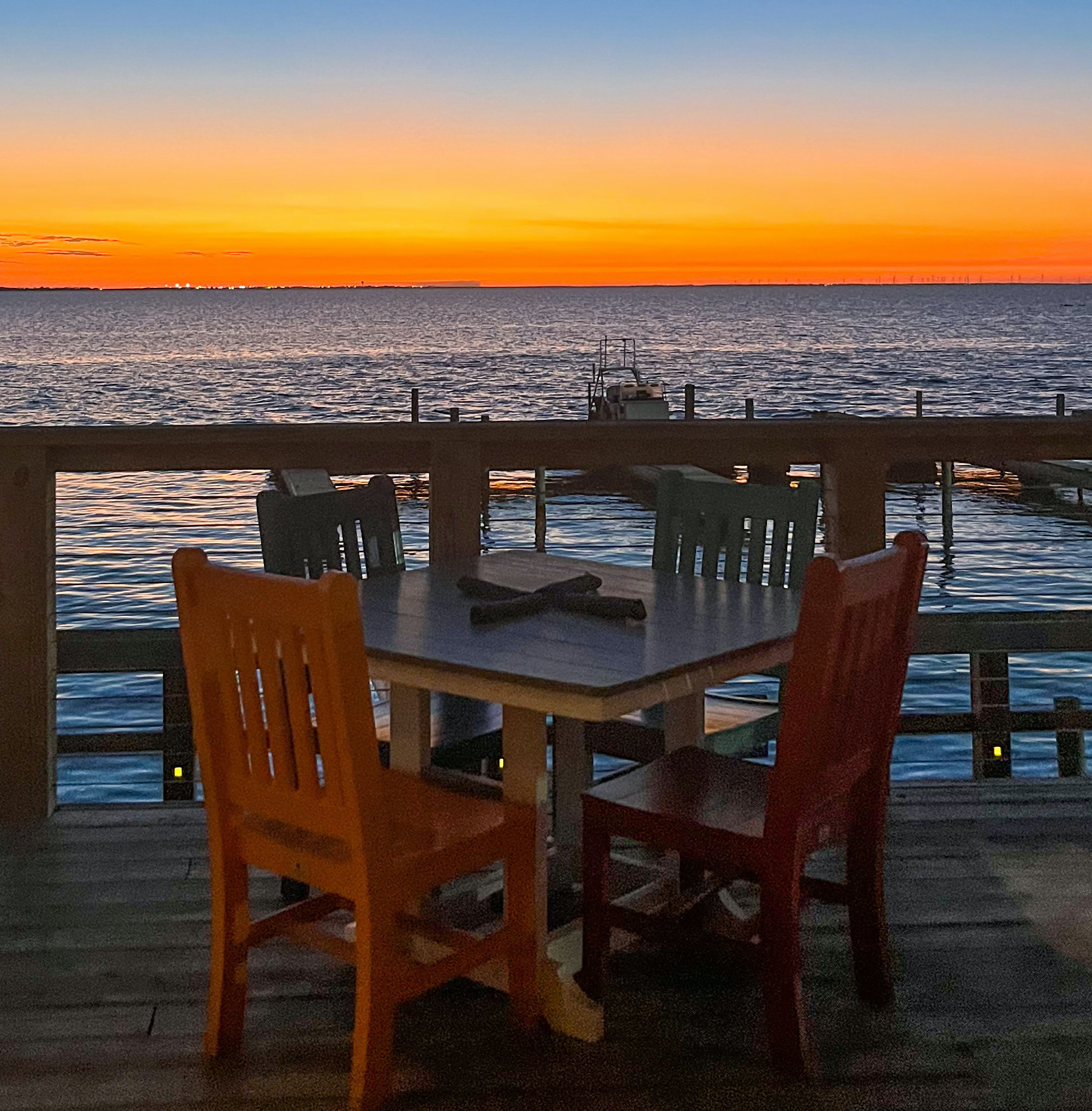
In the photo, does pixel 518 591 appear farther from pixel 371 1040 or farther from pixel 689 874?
pixel 371 1040

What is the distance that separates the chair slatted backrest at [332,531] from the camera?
2.98 metres

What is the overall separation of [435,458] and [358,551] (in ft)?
1.26

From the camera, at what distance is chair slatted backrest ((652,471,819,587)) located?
298cm

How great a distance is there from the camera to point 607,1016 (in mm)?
2383

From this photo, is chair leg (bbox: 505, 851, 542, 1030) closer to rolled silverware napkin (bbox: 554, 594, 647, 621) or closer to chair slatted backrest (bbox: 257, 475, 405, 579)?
rolled silverware napkin (bbox: 554, 594, 647, 621)

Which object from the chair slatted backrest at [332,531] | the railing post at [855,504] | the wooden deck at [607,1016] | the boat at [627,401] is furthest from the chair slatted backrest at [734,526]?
the boat at [627,401]

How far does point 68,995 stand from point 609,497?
19.8m

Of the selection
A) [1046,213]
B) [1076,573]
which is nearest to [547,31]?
[1076,573]

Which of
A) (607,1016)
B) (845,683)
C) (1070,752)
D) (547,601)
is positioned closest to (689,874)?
(607,1016)

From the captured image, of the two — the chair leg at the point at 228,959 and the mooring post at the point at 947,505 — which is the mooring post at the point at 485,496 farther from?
the mooring post at the point at 947,505

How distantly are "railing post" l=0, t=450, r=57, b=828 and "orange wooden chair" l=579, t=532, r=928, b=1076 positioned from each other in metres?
1.70

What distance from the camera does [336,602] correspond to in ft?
6.08

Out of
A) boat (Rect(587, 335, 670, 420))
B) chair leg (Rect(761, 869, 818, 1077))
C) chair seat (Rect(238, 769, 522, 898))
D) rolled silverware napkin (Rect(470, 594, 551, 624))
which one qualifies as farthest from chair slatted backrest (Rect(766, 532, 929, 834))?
boat (Rect(587, 335, 670, 420))

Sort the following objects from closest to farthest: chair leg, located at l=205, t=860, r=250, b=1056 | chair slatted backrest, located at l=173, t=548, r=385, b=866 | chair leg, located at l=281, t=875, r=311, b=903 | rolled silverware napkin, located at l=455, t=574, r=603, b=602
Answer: chair slatted backrest, located at l=173, t=548, r=385, b=866 < chair leg, located at l=205, t=860, r=250, b=1056 < rolled silverware napkin, located at l=455, t=574, r=603, b=602 < chair leg, located at l=281, t=875, r=311, b=903
